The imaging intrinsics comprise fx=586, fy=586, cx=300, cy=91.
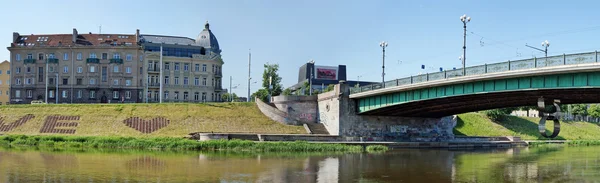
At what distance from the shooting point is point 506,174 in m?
41.8

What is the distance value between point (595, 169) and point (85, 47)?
8491cm

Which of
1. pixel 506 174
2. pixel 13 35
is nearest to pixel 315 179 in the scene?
pixel 506 174

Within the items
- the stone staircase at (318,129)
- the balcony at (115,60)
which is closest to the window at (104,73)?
the balcony at (115,60)

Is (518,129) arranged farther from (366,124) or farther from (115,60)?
(115,60)

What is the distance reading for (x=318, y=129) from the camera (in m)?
75.0

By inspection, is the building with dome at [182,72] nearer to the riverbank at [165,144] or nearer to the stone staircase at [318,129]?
the stone staircase at [318,129]

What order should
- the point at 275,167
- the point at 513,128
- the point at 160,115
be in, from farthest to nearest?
the point at 513,128 → the point at 160,115 → the point at 275,167

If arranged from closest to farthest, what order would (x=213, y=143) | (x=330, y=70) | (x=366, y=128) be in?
(x=213, y=143) → (x=366, y=128) → (x=330, y=70)

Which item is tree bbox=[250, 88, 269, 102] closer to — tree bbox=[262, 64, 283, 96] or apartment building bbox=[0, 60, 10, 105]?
tree bbox=[262, 64, 283, 96]

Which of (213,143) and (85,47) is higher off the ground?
(85,47)

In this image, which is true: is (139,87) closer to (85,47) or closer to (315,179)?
(85,47)

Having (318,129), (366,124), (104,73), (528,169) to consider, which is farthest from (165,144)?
(104,73)

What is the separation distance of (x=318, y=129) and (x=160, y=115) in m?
20.4

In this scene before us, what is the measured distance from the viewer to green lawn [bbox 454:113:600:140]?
3615 inches
